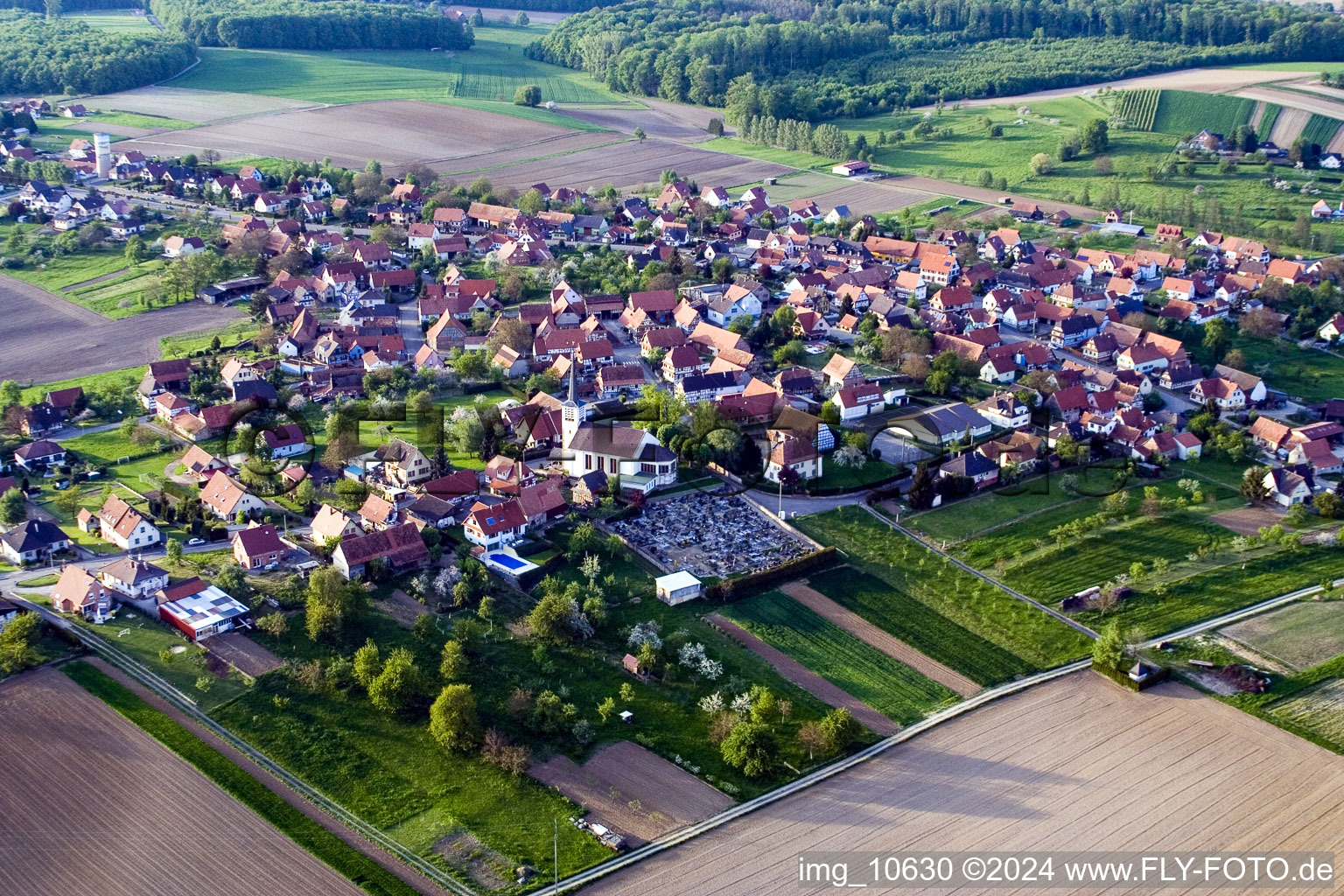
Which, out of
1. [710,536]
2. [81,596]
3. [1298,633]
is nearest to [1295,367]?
[1298,633]

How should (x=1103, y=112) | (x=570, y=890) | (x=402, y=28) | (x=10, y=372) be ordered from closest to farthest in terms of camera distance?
(x=570, y=890) → (x=10, y=372) → (x=1103, y=112) → (x=402, y=28)

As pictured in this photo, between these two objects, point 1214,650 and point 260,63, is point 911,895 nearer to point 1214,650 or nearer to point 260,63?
point 1214,650

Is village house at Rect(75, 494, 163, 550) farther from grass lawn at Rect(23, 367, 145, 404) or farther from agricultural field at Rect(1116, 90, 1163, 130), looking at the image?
agricultural field at Rect(1116, 90, 1163, 130)

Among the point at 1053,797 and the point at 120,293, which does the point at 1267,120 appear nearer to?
the point at 120,293

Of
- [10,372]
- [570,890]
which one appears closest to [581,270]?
[10,372]

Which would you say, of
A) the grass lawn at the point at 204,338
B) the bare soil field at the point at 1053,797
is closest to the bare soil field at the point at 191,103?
the grass lawn at the point at 204,338

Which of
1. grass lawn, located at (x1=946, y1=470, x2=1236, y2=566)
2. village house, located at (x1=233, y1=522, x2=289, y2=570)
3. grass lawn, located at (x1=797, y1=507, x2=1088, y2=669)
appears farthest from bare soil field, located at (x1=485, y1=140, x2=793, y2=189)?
village house, located at (x1=233, y1=522, x2=289, y2=570)

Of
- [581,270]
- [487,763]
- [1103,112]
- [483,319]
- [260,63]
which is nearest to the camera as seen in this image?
[487,763]
